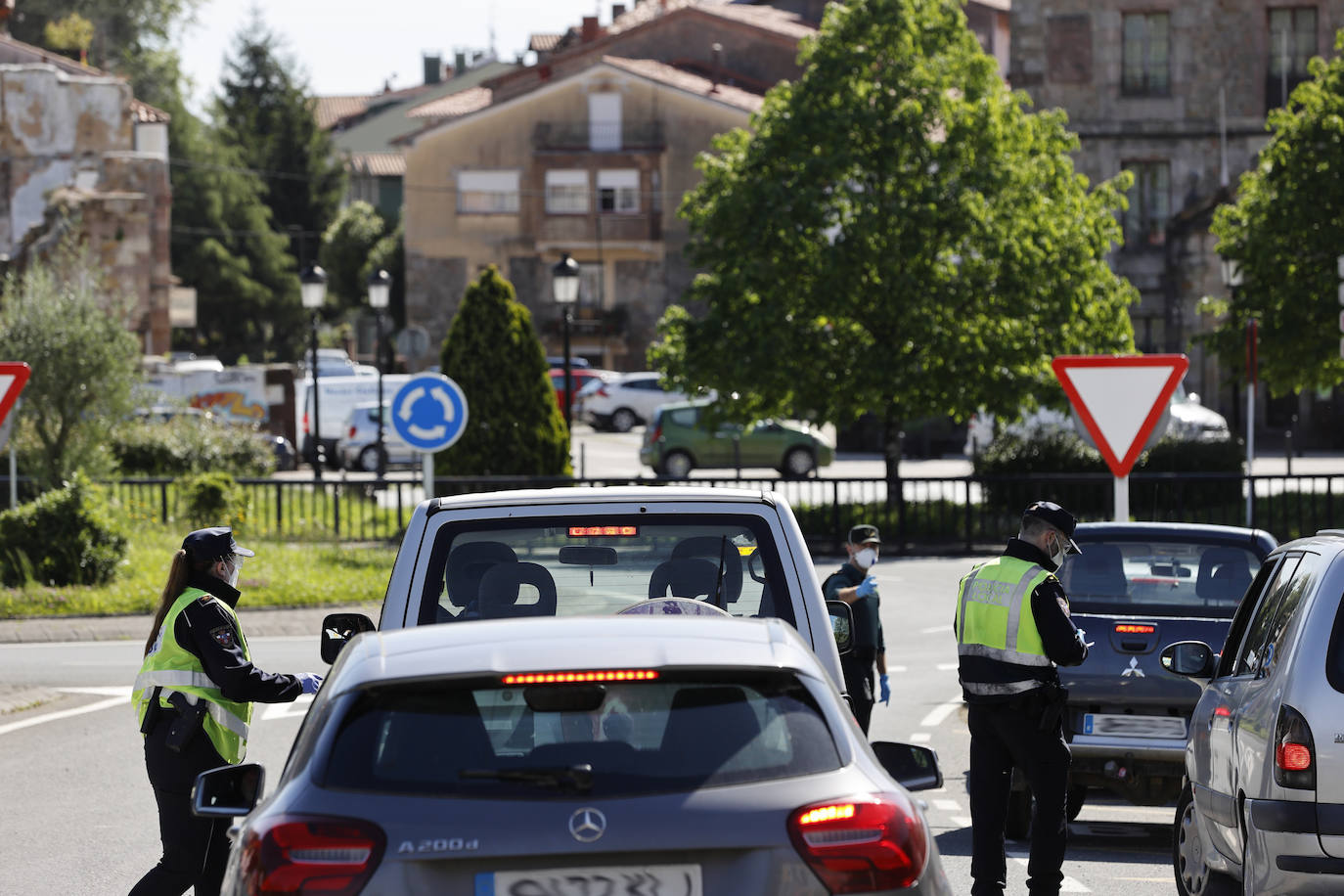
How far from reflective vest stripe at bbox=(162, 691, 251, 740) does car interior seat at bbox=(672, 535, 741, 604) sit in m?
1.66

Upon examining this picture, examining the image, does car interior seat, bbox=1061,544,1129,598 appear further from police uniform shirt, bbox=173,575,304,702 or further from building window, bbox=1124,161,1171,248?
building window, bbox=1124,161,1171,248

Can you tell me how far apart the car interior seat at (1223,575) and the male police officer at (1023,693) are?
3006 mm

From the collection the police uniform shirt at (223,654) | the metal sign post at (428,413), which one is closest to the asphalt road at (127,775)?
the police uniform shirt at (223,654)

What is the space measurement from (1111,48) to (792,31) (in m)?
21.7

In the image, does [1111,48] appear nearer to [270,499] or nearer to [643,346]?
[643,346]

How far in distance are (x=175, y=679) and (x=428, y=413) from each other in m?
12.7

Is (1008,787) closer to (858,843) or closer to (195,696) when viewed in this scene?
(195,696)

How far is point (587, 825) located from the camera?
387cm

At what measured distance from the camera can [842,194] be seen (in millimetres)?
29516

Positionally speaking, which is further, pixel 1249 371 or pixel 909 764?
pixel 1249 371

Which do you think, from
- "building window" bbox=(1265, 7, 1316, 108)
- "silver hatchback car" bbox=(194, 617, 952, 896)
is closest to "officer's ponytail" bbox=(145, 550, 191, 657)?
"silver hatchback car" bbox=(194, 617, 952, 896)

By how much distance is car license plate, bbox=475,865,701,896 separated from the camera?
12.6ft

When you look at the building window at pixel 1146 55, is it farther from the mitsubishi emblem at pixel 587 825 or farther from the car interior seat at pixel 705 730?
the mitsubishi emblem at pixel 587 825

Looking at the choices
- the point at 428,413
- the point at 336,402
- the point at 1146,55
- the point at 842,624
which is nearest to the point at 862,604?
the point at 842,624
